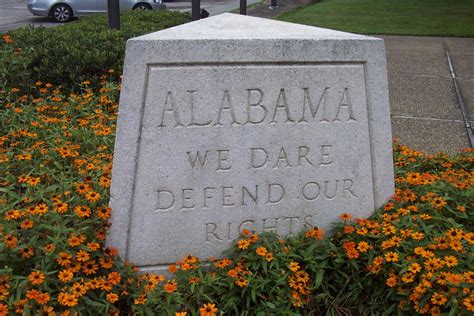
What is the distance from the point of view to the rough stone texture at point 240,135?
261 cm

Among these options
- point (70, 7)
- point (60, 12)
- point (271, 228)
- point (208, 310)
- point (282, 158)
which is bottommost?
point (208, 310)

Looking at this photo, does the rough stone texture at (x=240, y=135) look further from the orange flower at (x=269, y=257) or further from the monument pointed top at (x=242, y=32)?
the orange flower at (x=269, y=257)

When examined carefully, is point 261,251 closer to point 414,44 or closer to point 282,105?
point 282,105

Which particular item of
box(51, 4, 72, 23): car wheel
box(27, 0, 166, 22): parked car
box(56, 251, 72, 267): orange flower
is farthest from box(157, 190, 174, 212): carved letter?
box(51, 4, 72, 23): car wheel

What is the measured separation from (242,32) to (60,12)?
16.3m

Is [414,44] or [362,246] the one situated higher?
[414,44]

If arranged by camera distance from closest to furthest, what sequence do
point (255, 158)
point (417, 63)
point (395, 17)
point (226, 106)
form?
point (226, 106)
point (255, 158)
point (417, 63)
point (395, 17)

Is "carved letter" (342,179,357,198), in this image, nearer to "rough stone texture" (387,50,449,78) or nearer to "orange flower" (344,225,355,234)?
"orange flower" (344,225,355,234)

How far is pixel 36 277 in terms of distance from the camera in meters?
2.29

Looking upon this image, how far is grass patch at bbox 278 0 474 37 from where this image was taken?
41.8ft

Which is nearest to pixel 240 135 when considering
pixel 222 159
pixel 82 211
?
pixel 222 159

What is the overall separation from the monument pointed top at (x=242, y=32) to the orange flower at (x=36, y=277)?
1080mm

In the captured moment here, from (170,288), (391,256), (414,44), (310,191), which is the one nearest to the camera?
(170,288)

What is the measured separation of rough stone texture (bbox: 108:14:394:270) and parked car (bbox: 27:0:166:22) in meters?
15.1
